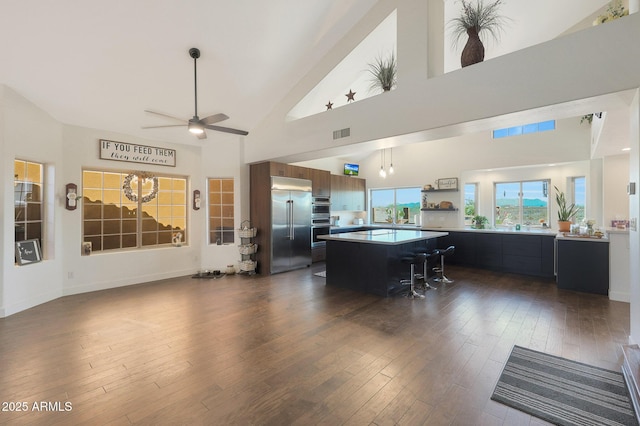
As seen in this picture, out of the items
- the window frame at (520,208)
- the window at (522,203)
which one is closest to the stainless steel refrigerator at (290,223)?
the window frame at (520,208)

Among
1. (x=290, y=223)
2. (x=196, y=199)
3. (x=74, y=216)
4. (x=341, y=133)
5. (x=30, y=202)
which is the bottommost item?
(x=290, y=223)

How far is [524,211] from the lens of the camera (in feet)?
22.2

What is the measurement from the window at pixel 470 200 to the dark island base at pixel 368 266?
2.82 meters

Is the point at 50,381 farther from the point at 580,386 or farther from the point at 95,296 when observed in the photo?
the point at 580,386

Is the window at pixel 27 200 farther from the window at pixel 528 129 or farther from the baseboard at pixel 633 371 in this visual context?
the window at pixel 528 129

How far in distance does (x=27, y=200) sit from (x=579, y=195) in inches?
403

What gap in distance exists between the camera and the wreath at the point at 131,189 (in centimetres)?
563

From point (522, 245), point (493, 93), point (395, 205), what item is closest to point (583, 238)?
point (522, 245)

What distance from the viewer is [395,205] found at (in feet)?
29.3

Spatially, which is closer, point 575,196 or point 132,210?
point 132,210

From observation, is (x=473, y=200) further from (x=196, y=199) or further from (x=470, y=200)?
(x=196, y=199)

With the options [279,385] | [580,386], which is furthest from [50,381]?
[580,386]

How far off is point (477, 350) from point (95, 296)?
5.69 meters

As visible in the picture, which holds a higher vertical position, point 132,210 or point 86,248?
point 132,210
